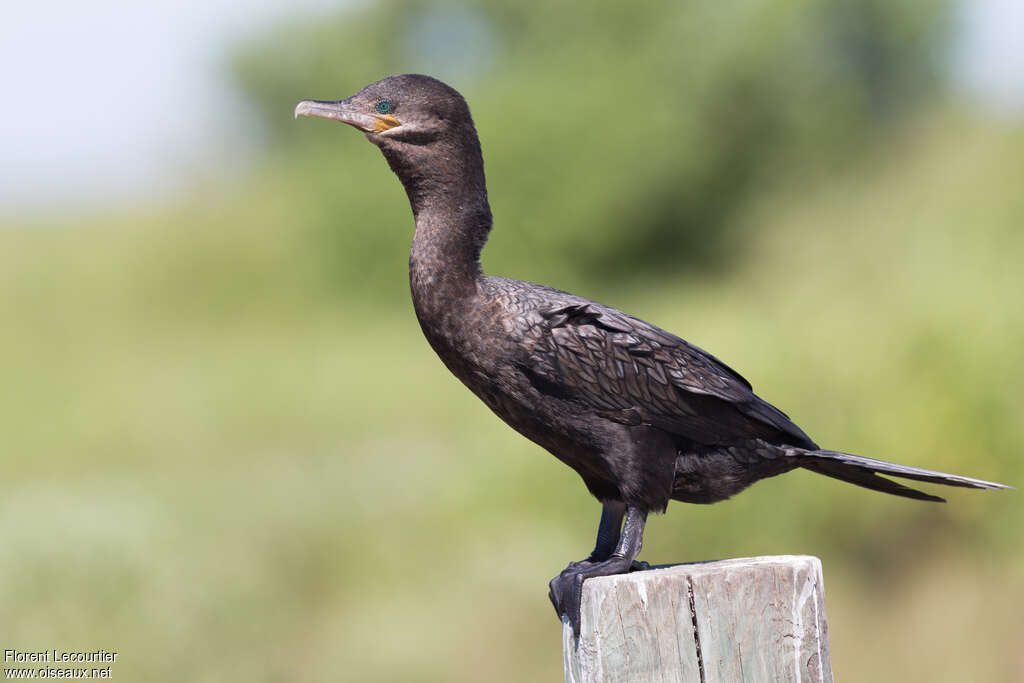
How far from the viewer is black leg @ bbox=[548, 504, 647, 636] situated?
2775mm

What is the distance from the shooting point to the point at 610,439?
9.59ft

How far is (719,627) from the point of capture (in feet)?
8.53

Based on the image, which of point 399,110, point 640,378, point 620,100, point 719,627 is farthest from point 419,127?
point 620,100

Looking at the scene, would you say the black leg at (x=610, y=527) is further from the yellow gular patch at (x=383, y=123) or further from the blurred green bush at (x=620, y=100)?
the blurred green bush at (x=620, y=100)

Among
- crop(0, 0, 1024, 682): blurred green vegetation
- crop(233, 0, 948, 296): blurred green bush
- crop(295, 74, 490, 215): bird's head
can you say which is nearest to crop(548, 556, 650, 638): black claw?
crop(295, 74, 490, 215): bird's head

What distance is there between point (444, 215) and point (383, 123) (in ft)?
0.99

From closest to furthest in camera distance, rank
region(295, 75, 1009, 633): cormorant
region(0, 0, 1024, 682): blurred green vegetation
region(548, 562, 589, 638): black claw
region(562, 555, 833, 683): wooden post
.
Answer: region(562, 555, 833, 683): wooden post < region(548, 562, 589, 638): black claw < region(295, 75, 1009, 633): cormorant < region(0, 0, 1024, 682): blurred green vegetation

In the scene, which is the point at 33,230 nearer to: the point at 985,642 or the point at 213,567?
the point at 213,567

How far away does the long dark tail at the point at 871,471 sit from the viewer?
116 inches

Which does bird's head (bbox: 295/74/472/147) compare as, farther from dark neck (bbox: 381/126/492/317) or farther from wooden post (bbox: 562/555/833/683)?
wooden post (bbox: 562/555/833/683)

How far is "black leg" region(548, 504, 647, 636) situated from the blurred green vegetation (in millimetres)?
4353

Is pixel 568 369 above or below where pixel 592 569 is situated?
above

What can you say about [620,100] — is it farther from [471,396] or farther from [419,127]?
[419,127]

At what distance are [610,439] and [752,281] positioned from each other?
13394 mm
